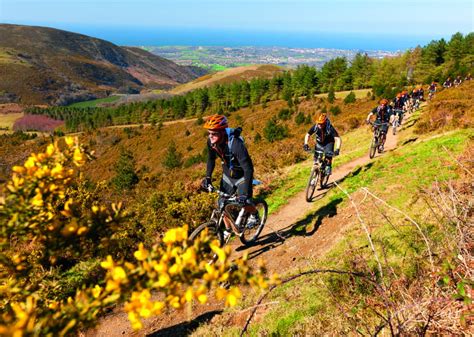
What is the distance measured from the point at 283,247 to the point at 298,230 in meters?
1.16

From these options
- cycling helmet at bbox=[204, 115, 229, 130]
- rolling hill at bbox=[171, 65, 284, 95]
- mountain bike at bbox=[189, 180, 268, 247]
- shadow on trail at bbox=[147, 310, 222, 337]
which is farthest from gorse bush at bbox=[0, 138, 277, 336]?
rolling hill at bbox=[171, 65, 284, 95]

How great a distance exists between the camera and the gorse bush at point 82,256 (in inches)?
68.3

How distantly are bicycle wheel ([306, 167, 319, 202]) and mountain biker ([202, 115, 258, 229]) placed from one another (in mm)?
4474

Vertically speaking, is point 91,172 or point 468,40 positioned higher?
point 468,40

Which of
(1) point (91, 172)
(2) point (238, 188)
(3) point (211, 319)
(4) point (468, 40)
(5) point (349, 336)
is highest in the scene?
(4) point (468, 40)

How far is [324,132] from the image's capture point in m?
10.1

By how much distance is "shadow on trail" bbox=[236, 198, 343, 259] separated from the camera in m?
8.23

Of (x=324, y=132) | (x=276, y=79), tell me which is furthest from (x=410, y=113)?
(x=276, y=79)

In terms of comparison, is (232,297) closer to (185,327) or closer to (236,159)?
(236,159)

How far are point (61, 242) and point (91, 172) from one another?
5945cm

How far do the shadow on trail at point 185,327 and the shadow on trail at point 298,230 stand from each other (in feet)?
7.07

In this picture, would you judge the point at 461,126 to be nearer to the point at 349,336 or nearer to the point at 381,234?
the point at 381,234

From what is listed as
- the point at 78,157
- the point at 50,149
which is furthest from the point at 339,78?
the point at 50,149

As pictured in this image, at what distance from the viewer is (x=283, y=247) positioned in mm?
8016
